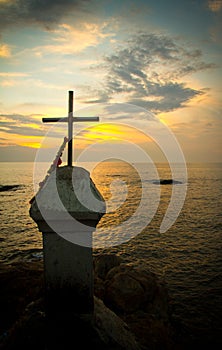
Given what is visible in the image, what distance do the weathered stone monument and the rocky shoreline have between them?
22 centimetres

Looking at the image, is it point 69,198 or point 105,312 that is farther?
point 105,312

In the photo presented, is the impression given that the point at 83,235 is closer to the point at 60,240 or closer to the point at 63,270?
the point at 60,240

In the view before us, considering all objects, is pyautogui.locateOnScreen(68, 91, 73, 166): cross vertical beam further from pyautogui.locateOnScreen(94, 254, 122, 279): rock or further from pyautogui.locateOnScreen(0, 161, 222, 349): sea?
pyautogui.locateOnScreen(0, 161, 222, 349): sea

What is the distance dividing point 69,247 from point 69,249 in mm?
26

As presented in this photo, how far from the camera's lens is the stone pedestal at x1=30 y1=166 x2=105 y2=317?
291 centimetres

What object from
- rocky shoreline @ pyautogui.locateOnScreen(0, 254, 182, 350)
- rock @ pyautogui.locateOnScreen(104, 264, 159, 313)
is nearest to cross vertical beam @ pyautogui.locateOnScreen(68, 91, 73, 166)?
rocky shoreline @ pyautogui.locateOnScreen(0, 254, 182, 350)

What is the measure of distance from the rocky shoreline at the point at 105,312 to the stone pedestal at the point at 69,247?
22 centimetres

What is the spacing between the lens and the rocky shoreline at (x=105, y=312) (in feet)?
9.33

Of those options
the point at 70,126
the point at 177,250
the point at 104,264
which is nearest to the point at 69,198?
the point at 70,126

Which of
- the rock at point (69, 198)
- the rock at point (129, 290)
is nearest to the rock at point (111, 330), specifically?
the rock at point (69, 198)

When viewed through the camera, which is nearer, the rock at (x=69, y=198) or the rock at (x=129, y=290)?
the rock at (x=69, y=198)

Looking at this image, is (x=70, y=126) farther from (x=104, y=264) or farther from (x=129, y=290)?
(x=104, y=264)

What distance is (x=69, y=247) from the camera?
118 inches

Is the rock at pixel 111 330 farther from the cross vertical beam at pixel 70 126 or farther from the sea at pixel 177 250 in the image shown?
the sea at pixel 177 250
